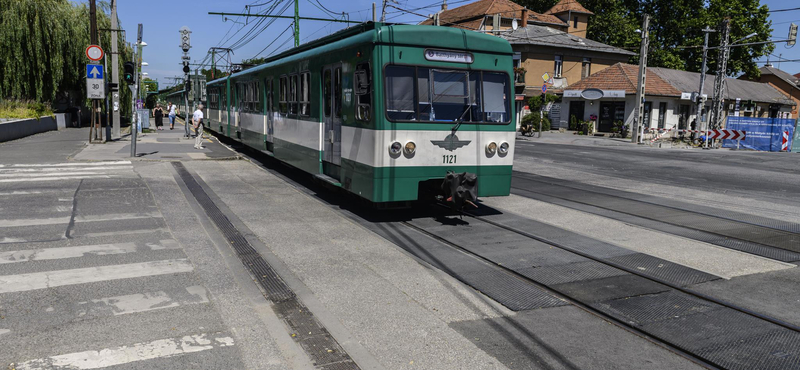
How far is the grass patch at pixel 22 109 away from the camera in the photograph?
27.4 meters

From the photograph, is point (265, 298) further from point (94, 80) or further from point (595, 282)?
point (94, 80)

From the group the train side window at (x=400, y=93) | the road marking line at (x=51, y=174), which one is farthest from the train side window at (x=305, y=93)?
the road marking line at (x=51, y=174)

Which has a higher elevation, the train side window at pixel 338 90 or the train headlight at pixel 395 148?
the train side window at pixel 338 90

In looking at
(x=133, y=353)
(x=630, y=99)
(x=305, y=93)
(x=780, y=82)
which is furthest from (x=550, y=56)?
(x=780, y=82)

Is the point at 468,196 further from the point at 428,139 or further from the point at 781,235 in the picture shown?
the point at 781,235

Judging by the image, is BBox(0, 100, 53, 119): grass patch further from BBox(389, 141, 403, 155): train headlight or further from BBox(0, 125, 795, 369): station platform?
BBox(389, 141, 403, 155): train headlight

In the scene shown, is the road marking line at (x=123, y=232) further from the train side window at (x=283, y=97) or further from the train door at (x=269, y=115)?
the train door at (x=269, y=115)

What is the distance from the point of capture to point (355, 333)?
16.0 feet

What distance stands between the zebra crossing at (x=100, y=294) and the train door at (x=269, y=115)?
542 centimetres

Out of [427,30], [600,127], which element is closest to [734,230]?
[427,30]

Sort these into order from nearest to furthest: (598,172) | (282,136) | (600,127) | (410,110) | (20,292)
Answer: (20,292) < (410,110) < (282,136) < (598,172) < (600,127)

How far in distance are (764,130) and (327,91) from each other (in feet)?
103

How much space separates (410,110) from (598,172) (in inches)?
434

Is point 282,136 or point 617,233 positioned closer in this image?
point 617,233
